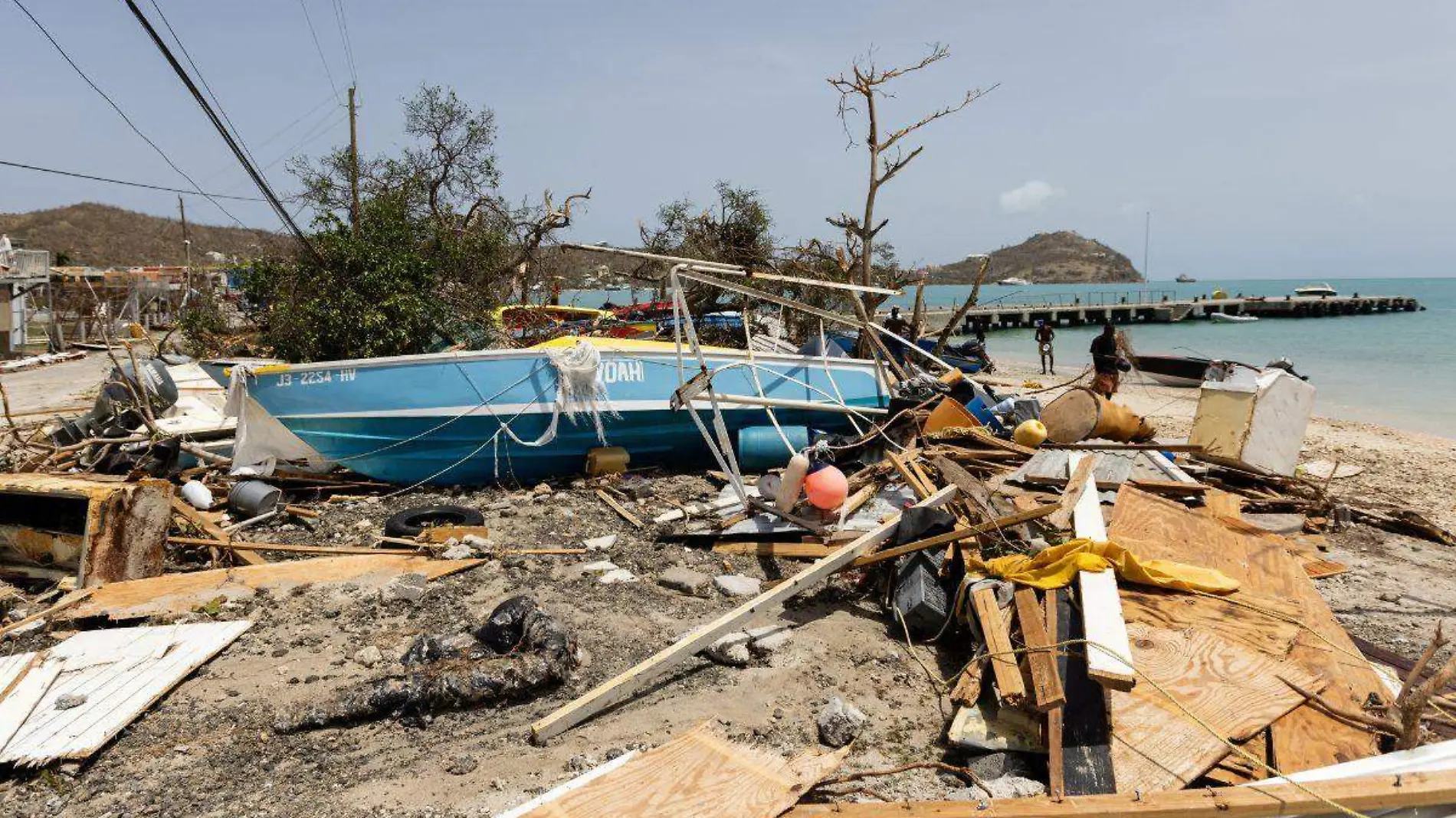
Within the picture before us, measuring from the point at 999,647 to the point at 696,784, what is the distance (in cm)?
184

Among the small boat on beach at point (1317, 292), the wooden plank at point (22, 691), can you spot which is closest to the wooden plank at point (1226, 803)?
the wooden plank at point (22, 691)

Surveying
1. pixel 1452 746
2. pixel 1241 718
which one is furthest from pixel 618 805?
pixel 1452 746

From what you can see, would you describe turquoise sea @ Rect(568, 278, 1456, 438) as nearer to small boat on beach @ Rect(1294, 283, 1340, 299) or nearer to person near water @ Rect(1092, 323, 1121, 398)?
person near water @ Rect(1092, 323, 1121, 398)

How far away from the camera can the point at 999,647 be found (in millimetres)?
4336

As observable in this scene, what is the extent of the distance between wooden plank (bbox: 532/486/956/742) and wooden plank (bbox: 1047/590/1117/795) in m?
1.61

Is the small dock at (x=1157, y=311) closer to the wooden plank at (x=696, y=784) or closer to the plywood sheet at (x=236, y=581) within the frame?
the plywood sheet at (x=236, y=581)

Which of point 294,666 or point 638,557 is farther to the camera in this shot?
point 638,557

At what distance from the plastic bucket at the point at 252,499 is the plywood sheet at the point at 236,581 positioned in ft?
5.06

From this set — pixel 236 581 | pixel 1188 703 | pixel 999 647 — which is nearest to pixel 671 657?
pixel 999 647

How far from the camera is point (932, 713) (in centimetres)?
442

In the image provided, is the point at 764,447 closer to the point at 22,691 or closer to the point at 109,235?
the point at 22,691

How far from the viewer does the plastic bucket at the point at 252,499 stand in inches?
320

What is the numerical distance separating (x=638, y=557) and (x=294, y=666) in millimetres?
2698

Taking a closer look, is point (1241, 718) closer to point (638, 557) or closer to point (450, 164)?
point (638, 557)
